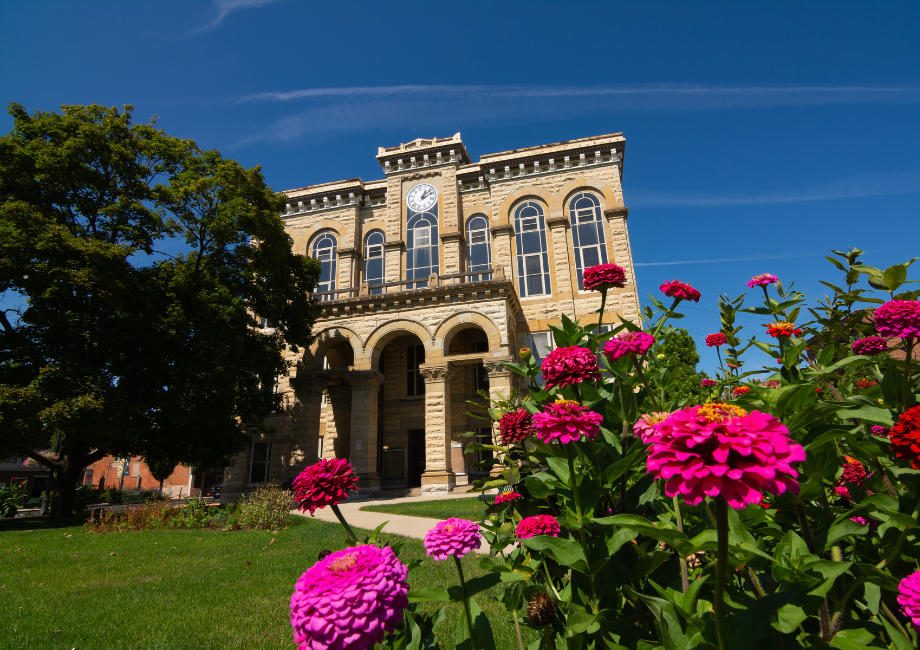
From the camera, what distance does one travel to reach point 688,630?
1.46 metres

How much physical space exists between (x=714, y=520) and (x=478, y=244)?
2399 centimetres

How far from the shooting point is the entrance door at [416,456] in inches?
947

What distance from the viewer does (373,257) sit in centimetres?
2659

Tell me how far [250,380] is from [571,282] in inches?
608

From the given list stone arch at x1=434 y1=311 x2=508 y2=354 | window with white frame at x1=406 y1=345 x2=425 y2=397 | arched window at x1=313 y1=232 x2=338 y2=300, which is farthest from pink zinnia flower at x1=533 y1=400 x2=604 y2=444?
arched window at x1=313 y1=232 x2=338 y2=300

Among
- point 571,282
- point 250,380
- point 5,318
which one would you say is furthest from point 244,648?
point 571,282

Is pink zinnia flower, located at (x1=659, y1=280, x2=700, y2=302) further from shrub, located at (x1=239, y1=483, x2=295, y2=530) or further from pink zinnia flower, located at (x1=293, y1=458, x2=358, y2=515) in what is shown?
shrub, located at (x1=239, y1=483, x2=295, y2=530)

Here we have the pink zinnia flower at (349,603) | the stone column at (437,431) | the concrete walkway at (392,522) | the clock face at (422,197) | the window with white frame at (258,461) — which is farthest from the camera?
the clock face at (422,197)

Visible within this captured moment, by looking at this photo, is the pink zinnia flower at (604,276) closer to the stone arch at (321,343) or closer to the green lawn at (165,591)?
the green lawn at (165,591)

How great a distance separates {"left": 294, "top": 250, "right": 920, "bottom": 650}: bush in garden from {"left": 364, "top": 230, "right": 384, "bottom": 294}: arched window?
2412 cm

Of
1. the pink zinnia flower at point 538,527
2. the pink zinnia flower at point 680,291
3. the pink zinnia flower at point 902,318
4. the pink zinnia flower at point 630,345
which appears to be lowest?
the pink zinnia flower at point 538,527

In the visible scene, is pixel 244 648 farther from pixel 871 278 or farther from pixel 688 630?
pixel 871 278

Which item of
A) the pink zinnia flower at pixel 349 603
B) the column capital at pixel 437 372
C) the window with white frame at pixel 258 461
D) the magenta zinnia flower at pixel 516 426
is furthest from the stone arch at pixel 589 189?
the pink zinnia flower at pixel 349 603

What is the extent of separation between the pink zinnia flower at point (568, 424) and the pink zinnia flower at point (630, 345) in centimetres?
65
